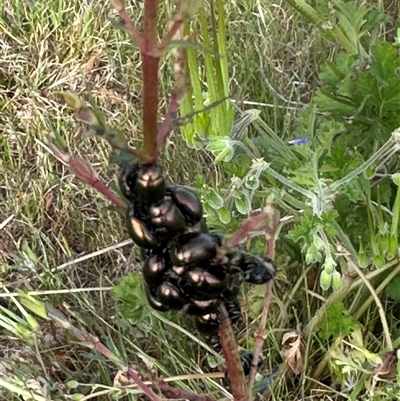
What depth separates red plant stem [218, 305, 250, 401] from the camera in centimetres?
79

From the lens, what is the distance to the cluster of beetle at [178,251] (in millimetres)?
668

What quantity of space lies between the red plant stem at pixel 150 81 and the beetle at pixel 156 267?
112 mm

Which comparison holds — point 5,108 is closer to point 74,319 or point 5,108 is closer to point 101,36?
point 101,36

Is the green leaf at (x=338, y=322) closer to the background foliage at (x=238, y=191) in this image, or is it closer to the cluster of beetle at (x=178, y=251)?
the background foliage at (x=238, y=191)

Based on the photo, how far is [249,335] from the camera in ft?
4.08

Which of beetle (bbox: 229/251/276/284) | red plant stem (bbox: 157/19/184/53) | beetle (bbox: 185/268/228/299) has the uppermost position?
red plant stem (bbox: 157/19/184/53)

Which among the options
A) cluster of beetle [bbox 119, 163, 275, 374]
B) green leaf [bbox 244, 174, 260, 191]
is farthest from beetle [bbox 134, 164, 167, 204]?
green leaf [bbox 244, 174, 260, 191]

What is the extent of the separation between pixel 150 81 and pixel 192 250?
17 centimetres

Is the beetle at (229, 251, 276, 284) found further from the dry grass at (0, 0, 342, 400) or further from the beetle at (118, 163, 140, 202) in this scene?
the dry grass at (0, 0, 342, 400)

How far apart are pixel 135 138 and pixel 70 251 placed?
29 centimetres

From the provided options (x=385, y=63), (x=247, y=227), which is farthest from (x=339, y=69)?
(x=247, y=227)

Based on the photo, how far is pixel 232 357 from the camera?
831 millimetres

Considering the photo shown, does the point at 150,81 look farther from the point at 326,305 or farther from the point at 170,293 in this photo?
the point at 326,305

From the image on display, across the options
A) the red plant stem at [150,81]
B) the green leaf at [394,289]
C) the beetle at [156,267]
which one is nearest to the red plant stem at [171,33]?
the red plant stem at [150,81]
